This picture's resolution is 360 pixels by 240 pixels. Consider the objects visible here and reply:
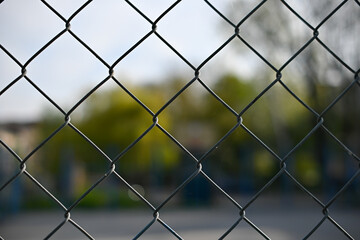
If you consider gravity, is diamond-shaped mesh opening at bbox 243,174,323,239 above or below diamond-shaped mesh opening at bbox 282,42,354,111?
below

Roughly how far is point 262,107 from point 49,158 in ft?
25.4

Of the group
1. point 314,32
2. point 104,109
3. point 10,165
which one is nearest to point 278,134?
point 104,109

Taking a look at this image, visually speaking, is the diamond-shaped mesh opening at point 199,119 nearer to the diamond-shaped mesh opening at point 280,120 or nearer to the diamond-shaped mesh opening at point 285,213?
the diamond-shaped mesh opening at point 280,120

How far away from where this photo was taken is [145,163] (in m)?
15.2

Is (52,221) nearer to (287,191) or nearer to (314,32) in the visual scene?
(287,191)

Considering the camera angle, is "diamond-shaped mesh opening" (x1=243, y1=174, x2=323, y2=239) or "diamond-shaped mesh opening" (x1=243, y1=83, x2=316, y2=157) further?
"diamond-shaped mesh opening" (x1=243, y1=83, x2=316, y2=157)

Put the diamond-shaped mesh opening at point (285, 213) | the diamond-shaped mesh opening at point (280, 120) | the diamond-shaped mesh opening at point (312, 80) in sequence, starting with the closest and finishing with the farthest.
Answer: the diamond-shaped mesh opening at point (285, 213) < the diamond-shaped mesh opening at point (312, 80) < the diamond-shaped mesh opening at point (280, 120)

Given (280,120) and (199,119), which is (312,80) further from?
(199,119)

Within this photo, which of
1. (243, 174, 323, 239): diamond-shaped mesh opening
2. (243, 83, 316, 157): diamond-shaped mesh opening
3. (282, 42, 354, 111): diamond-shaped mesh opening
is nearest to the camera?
(243, 174, 323, 239): diamond-shaped mesh opening

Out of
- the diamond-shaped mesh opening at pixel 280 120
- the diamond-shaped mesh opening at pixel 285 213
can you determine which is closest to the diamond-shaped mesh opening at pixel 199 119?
the diamond-shaped mesh opening at pixel 280 120

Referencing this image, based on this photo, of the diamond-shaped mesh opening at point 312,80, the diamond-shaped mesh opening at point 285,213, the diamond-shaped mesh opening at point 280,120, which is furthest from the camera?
the diamond-shaped mesh opening at point 280,120

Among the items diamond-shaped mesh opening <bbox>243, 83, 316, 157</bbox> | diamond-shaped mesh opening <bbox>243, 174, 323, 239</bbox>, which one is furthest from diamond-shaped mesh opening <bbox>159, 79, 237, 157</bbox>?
diamond-shaped mesh opening <bbox>243, 174, 323, 239</bbox>

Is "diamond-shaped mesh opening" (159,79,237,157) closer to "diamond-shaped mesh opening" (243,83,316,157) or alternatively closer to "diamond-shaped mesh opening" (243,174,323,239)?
"diamond-shaped mesh opening" (243,83,316,157)

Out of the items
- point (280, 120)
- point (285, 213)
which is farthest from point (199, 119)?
point (285, 213)
